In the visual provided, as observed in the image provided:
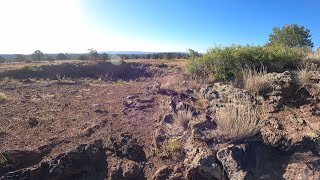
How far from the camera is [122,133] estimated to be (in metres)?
5.44

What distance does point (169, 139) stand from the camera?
5137 millimetres

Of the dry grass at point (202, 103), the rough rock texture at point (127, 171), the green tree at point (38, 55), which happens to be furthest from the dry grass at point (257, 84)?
the green tree at point (38, 55)

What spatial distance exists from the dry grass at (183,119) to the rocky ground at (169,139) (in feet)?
0.06

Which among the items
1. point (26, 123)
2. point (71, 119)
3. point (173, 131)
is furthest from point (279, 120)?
point (26, 123)

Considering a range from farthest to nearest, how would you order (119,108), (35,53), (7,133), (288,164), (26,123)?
(35,53)
(119,108)
(26,123)
(7,133)
(288,164)

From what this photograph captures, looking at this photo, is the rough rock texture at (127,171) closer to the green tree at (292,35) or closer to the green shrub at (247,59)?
the green shrub at (247,59)

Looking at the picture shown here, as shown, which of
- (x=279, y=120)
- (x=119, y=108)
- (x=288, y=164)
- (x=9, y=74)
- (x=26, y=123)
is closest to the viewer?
(x=288, y=164)

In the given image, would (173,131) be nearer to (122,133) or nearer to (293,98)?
(122,133)

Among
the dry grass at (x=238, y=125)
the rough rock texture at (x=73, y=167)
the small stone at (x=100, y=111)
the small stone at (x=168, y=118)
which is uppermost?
the dry grass at (x=238, y=125)

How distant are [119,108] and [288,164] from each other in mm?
3939

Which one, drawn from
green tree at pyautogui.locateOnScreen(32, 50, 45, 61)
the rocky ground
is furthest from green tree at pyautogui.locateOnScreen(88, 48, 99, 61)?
the rocky ground

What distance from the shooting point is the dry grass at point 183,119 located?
5.51 m

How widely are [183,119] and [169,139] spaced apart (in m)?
0.58

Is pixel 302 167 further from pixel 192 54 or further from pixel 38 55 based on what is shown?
pixel 38 55
